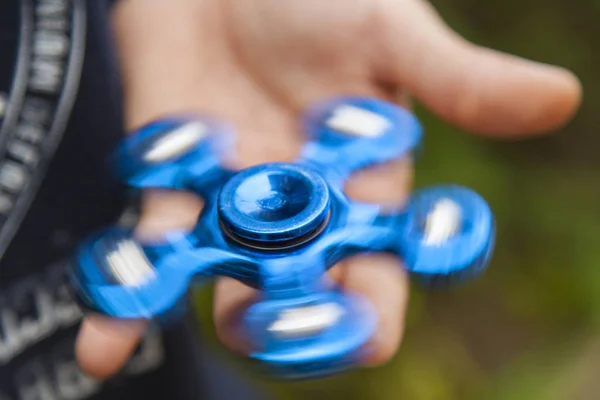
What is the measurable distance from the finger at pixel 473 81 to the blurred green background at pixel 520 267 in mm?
455

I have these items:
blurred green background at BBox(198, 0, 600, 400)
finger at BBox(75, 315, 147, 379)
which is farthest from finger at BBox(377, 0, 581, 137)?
blurred green background at BBox(198, 0, 600, 400)

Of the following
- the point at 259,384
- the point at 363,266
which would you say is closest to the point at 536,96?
the point at 363,266

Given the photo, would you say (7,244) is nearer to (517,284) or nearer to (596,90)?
(517,284)

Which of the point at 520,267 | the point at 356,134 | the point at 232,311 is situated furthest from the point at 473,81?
the point at 520,267

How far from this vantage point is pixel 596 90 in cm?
113

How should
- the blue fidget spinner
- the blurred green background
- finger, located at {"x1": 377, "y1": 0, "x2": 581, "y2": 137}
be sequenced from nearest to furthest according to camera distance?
the blue fidget spinner → finger, located at {"x1": 377, "y1": 0, "x2": 581, "y2": 137} → the blurred green background

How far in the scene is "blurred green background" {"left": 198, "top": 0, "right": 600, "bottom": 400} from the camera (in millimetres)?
966

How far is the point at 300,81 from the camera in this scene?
62cm

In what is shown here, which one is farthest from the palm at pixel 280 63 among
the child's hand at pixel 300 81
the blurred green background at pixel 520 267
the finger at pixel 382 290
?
the blurred green background at pixel 520 267

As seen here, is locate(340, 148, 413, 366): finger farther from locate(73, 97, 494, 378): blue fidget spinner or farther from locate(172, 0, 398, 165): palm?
locate(172, 0, 398, 165): palm

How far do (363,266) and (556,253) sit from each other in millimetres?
669

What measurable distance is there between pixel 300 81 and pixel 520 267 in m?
0.58

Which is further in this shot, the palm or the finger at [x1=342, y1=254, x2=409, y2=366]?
the palm

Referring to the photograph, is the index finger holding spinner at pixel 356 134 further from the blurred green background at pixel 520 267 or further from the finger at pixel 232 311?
the blurred green background at pixel 520 267
